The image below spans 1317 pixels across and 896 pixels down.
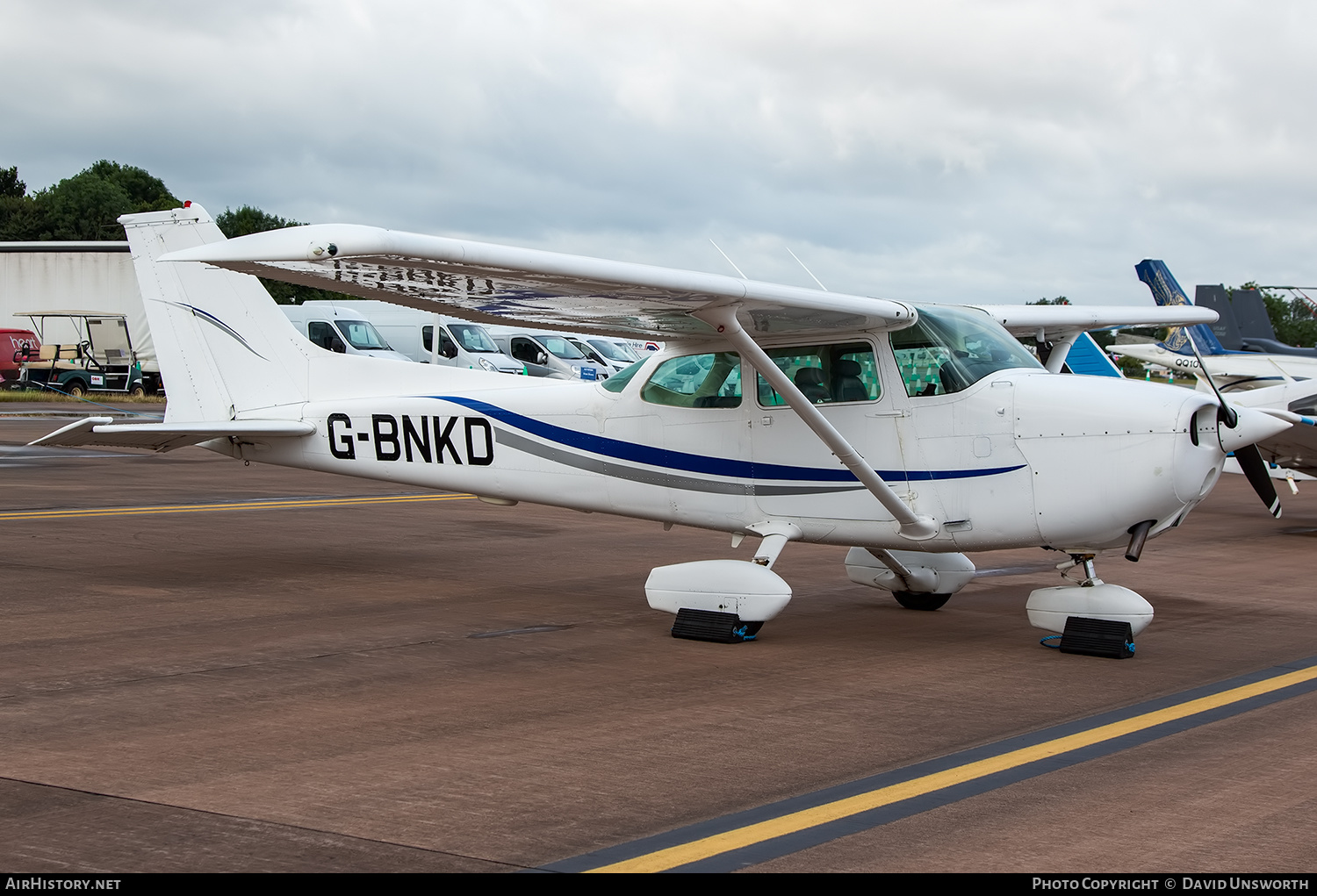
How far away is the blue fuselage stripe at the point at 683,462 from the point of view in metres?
8.13

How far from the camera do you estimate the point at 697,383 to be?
29.6 ft

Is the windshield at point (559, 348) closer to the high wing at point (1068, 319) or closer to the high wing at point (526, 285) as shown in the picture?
the high wing at point (1068, 319)

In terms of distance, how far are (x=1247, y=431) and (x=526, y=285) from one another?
170 inches

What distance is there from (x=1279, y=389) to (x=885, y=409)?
1027 centimetres

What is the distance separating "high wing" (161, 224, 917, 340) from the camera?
615 cm

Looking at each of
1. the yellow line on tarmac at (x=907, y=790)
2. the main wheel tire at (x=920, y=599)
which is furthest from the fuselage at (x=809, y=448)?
the yellow line on tarmac at (x=907, y=790)

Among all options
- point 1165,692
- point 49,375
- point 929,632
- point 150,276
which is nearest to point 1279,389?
point 929,632

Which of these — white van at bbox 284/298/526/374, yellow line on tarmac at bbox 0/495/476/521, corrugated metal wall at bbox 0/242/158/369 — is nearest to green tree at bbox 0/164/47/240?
corrugated metal wall at bbox 0/242/158/369

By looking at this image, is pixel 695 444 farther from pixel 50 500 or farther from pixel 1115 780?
pixel 50 500

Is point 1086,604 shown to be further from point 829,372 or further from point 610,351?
point 610,351

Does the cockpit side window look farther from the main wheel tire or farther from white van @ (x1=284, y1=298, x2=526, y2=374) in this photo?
white van @ (x1=284, y1=298, x2=526, y2=374)

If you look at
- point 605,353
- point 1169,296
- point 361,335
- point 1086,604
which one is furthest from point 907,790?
point 361,335

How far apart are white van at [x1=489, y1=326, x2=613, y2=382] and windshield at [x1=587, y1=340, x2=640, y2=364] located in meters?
0.87

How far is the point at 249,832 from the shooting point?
4215mm
